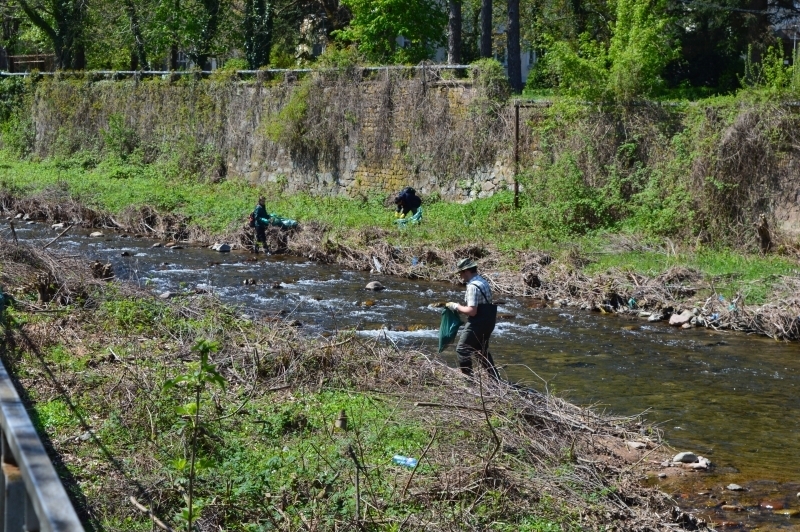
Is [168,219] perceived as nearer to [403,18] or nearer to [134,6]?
[403,18]

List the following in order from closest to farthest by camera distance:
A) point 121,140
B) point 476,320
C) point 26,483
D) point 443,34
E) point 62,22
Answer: point 26,483
point 476,320
point 121,140
point 443,34
point 62,22

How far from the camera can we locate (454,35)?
3269cm

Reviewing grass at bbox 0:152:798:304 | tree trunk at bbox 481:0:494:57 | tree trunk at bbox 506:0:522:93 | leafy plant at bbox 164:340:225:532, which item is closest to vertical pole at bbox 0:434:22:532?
leafy plant at bbox 164:340:225:532

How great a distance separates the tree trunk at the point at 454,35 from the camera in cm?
3238

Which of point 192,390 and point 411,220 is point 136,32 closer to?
point 411,220

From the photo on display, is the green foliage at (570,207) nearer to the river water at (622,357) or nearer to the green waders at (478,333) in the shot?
the river water at (622,357)

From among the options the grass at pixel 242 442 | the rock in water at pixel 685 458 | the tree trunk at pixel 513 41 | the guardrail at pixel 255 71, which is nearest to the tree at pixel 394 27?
the tree trunk at pixel 513 41

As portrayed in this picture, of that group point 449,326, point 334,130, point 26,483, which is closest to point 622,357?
point 449,326

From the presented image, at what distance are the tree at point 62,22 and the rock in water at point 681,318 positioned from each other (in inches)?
1362

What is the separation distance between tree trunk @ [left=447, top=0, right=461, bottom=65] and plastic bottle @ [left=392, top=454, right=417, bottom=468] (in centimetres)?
2518

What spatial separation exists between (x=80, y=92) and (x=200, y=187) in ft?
36.6

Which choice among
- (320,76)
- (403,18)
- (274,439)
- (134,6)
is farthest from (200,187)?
(274,439)

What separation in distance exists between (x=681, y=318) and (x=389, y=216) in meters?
10.4

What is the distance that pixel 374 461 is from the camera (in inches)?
320
